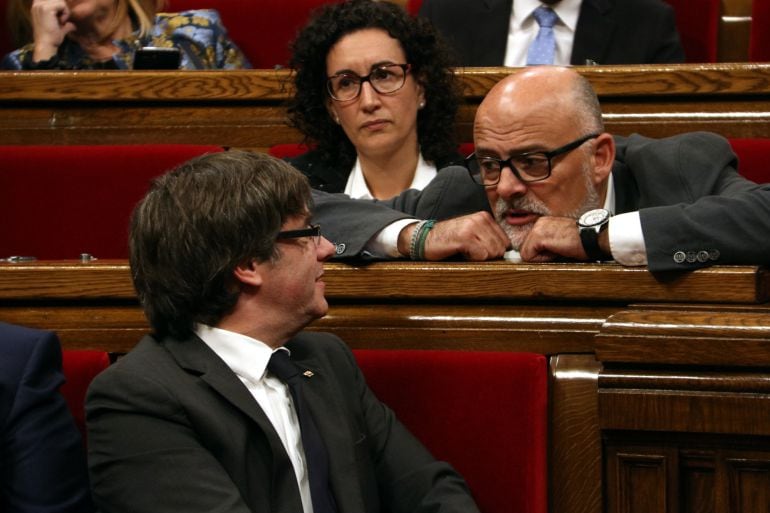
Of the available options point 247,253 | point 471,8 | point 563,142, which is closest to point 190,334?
point 247,253

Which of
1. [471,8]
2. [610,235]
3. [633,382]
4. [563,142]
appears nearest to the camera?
[633,382]

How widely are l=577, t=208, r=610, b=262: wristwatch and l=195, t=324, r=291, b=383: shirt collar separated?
0.79 feet

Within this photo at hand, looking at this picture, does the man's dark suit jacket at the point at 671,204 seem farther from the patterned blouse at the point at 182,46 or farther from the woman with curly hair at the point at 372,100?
the patterned blouse at the point at 182,46

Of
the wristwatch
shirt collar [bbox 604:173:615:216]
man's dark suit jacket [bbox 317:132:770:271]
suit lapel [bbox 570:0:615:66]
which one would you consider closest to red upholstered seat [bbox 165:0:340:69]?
suit lapel [bbox 570:0:615:66]

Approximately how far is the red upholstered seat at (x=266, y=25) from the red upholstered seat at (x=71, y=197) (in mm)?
347

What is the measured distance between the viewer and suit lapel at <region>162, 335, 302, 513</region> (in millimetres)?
587

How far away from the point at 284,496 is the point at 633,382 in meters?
0.18

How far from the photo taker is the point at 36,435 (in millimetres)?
594

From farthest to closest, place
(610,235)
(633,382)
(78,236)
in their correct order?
(78,236)
(610,235)
(633,382)

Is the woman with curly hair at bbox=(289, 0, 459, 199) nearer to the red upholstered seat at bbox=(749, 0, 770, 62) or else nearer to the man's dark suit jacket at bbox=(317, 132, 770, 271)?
the man's dark suit jacket at bbox=(317, 132, 770, 271)

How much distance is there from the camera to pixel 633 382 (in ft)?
1.80

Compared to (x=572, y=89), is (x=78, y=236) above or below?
below

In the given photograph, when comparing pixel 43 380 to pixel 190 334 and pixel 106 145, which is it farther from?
pixel 106 145

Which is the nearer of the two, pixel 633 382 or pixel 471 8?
pixel 633 382
